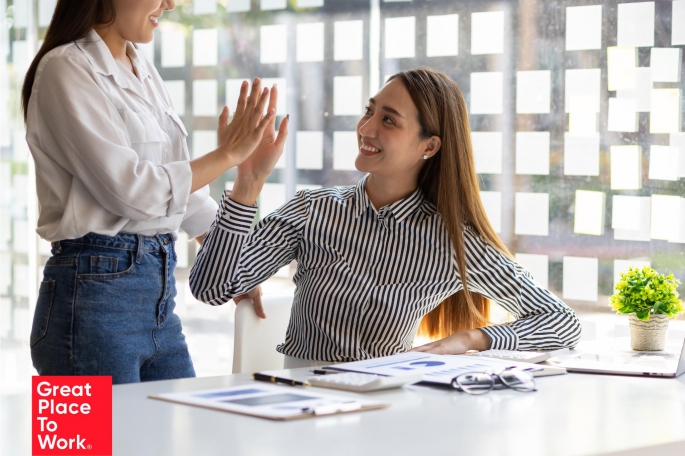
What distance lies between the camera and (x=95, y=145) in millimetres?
1665

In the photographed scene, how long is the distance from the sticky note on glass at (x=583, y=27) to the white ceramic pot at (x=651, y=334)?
1120 millimetres

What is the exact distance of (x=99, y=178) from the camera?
66.1 inches

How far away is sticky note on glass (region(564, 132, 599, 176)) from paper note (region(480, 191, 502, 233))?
293mm

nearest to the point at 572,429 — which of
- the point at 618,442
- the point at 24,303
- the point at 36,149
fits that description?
the point at 618,442

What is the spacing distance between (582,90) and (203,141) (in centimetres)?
181

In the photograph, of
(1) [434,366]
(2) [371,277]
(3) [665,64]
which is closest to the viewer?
(1) [434,366]

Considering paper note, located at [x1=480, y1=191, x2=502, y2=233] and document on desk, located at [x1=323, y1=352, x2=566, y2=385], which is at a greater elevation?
paper note, located at [x1=480, y1=191, x2=502, y2=233]

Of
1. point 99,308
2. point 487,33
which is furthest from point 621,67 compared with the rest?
point 99,308

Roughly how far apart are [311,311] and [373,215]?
0.97 ft

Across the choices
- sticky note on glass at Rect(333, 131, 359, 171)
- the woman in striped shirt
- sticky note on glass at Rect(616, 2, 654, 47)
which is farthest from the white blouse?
sticky note on glass at Rect(333, 131, 359, 171)

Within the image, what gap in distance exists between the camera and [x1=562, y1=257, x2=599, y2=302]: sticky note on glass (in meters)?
3.02

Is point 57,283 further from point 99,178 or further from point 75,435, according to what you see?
point 75,435

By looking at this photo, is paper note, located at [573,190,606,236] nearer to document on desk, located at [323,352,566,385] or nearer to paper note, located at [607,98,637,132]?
paper note, located at [607,98,637,132]

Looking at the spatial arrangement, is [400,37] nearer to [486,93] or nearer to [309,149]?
[486,93]
